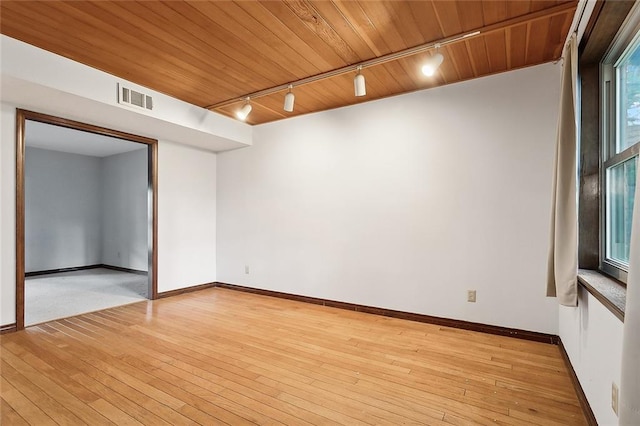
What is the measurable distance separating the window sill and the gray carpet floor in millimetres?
4821

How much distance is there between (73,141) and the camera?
5.95 m

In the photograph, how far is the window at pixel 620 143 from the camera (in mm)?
1721

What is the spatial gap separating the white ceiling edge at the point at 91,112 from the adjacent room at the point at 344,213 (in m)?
0.04

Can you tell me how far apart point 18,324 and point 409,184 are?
4281 millimetres

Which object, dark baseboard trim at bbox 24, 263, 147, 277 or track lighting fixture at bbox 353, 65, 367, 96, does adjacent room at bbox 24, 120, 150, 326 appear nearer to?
dark baseboard trim at bbox 24, 263, 147, 277

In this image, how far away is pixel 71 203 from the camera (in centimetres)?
697

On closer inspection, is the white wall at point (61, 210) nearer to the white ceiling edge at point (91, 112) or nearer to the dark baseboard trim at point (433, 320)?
the white ceiling edge at point (91, 112)

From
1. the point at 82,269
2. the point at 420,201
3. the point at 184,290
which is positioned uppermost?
the point at 420,201

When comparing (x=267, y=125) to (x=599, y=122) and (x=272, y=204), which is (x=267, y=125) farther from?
(x=599, y=122)

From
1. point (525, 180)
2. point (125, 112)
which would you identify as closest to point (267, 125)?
point (125, 112)

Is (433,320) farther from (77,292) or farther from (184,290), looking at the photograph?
(77,292)

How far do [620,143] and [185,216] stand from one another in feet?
16.0

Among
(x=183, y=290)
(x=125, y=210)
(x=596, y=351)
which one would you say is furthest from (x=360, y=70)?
(x=125, y=210)

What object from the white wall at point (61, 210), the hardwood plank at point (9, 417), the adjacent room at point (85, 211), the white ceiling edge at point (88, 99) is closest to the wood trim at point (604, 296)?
the hardwood plank at point (9, 417)
